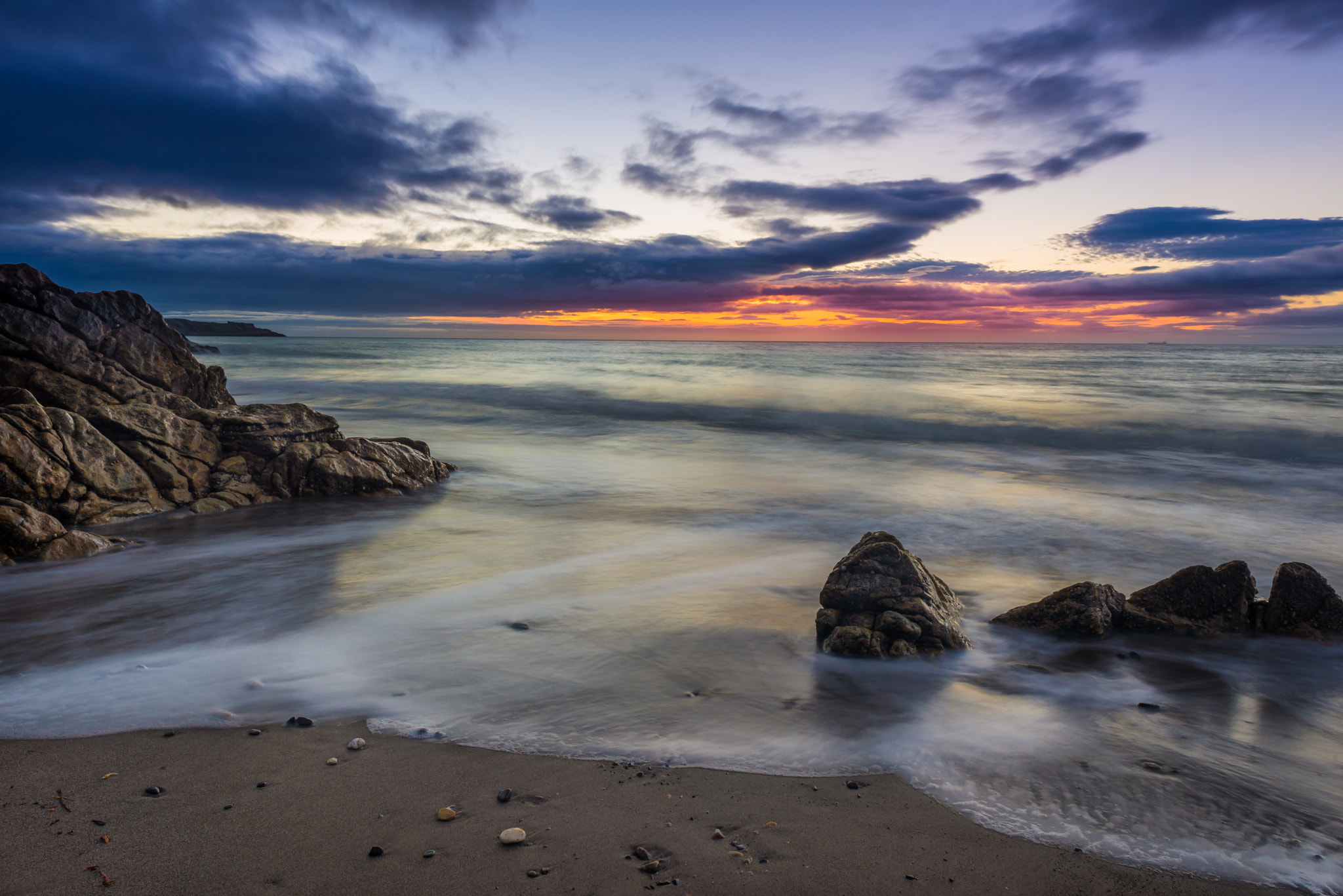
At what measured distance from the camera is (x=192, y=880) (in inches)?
96.0

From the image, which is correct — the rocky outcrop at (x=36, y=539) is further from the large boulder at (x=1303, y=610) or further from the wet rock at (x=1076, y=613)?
the large boulder at (x=1303, y=610)

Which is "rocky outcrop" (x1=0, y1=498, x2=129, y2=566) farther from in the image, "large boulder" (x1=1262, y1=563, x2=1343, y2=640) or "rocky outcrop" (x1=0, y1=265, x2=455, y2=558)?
"large boulder" (x1=1262, y1=563, x2=1343, y2=640)

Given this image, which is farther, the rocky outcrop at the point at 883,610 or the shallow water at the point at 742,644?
the rocky outcrop at the point at 883,610

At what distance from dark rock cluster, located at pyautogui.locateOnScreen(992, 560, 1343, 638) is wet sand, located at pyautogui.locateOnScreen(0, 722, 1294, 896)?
270 cm

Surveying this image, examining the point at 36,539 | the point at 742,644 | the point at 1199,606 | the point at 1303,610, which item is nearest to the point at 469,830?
the point at 742,644

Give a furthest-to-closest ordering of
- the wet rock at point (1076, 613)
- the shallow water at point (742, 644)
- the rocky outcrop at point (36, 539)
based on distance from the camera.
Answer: the rocky outcrop at point (36, 539) < the wet rock at point (1076, 613) < the shallow water at point (742, 644)

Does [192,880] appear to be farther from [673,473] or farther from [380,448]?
[673,473]

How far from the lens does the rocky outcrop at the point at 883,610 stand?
4770mm

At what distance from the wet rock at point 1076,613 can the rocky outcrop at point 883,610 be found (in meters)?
0.62

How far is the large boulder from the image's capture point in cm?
521

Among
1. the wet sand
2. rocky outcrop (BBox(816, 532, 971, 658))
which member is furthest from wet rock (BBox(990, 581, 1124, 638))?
the wet sand

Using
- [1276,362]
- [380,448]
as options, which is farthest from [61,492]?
[1276,362]

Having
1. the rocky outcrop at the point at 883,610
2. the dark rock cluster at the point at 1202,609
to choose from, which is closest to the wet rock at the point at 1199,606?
the dark rock cluster at the point at 1202,609

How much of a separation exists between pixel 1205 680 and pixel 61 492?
1044 centimetres
